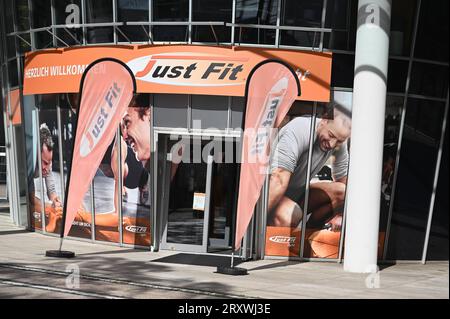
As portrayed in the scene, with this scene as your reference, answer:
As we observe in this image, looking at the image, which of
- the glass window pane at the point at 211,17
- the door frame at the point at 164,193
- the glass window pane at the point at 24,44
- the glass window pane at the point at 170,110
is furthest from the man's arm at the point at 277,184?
the glass window pane at the point at 24,44

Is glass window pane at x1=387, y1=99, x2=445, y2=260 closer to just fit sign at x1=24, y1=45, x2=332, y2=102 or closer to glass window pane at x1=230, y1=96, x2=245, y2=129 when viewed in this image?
just fit sign at x1=24, y1=45, x2=332, y2=102

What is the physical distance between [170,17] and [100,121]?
3.54m

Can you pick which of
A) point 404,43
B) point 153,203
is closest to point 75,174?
point 153,203

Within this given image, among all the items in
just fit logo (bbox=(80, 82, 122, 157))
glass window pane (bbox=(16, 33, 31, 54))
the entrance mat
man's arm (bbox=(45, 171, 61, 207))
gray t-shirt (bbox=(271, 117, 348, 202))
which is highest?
glass window pane (bbox=(16, 33, 31, 54))

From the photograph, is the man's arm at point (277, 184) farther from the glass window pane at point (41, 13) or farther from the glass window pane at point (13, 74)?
the glass window pane at point (13, 74)

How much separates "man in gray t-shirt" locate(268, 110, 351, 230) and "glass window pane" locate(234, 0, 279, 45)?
2.12m

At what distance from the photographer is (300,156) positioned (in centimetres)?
1841

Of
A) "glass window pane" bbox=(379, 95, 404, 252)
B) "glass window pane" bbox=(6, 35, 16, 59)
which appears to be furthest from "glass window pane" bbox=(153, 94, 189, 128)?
"glass window pane" bbox=(6, 35, 16, 59)

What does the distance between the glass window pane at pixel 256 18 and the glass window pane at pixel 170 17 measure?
129cm

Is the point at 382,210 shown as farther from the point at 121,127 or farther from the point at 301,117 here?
the point at 121,127

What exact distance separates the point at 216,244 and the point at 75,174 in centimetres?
428

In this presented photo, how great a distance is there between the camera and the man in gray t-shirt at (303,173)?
723 inches

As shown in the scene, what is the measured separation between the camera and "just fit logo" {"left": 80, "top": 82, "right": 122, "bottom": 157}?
16.6 meters
